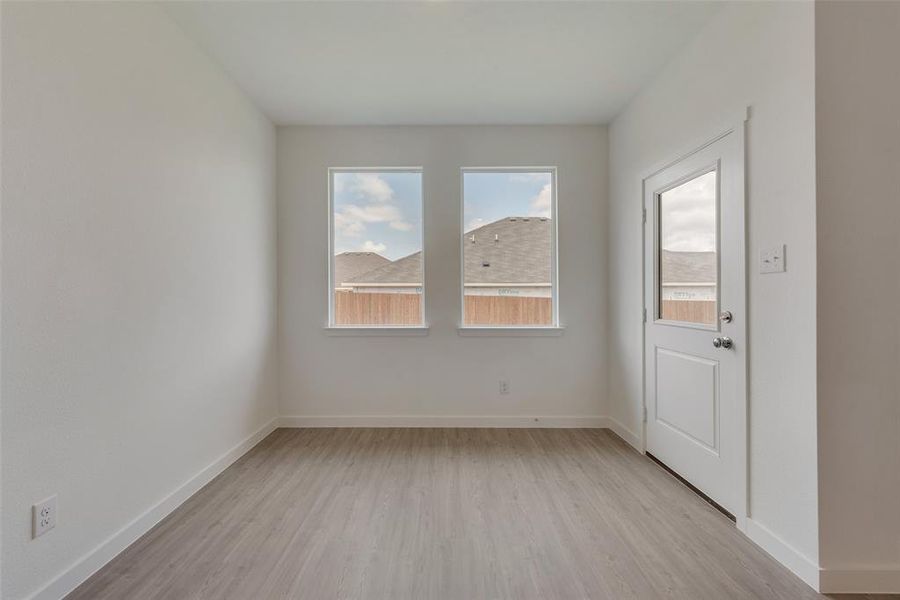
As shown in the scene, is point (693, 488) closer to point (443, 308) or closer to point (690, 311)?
point (690, 311)

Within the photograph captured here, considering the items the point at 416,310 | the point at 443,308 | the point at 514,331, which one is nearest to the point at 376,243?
the point at 416,310

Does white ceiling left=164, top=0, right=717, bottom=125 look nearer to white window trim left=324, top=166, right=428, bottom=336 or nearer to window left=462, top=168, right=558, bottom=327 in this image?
white window trim left=324, top=166, right=428, bottom=336

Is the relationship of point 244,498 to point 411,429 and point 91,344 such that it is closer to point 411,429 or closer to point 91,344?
point 91,344

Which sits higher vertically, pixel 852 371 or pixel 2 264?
pixel 2 264

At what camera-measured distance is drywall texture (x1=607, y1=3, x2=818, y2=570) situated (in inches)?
64.8

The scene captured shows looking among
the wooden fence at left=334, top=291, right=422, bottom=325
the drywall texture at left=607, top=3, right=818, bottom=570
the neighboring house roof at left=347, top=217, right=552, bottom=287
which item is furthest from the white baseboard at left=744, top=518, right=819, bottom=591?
the wooden fence at left=334, top=291, right=422, bottom=325

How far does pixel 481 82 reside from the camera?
289 cm

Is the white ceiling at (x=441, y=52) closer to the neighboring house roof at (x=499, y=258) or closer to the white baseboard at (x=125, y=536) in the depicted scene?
the neighboring house roof at (x=499, y=258)

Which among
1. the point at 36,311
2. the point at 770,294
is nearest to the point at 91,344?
the point at 36,311

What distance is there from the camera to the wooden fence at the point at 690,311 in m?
2.32

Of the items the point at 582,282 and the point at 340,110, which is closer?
the point at 340,110

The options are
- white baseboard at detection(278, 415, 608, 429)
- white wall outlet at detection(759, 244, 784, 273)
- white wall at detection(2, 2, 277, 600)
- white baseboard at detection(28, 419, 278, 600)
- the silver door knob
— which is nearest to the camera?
white wall at detection(2, 2, 277, 600)

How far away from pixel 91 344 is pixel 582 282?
132 inches

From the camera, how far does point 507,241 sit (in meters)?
3.73
